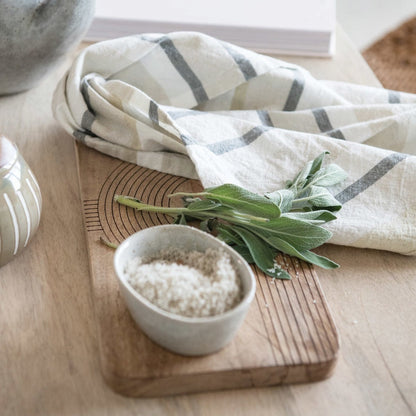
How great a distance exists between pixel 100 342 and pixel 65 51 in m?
0.50

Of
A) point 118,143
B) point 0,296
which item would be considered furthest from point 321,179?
point 0,296

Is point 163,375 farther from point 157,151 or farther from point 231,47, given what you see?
point 231,47

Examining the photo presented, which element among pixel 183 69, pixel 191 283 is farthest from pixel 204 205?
pixel 183 69

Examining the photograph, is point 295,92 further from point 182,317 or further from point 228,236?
point 182,317

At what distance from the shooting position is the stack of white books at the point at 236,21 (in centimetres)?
110

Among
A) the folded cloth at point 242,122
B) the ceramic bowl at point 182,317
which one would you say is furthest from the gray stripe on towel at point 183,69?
the ceramic bowl at point 182,317

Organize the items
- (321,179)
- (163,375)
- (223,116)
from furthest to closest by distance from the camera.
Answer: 1. (223,116)
2. (321,179)
3. (163,375)

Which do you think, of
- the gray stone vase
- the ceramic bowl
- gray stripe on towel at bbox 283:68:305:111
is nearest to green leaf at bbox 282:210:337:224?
the ceramic bowl

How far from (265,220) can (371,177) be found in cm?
20

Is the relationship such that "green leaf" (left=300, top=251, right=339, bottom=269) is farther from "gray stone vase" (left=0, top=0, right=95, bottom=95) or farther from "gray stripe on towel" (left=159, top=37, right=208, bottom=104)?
"gray stone vase" (left=0, top=0, right=95, bottom=95)

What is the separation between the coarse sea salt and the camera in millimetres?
559

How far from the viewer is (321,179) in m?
0.77

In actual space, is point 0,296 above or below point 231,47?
below

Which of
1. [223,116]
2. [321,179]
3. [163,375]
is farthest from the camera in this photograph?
[223,116]
